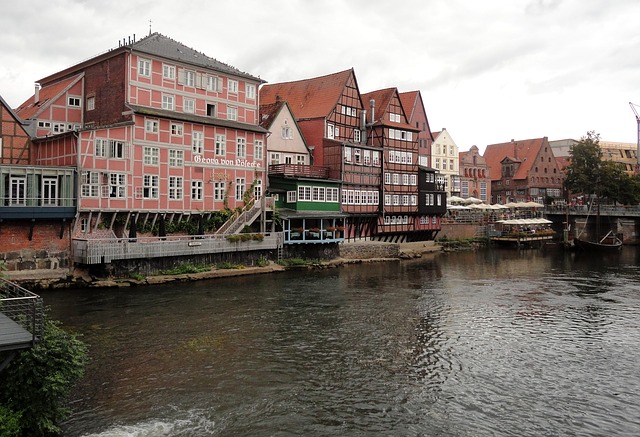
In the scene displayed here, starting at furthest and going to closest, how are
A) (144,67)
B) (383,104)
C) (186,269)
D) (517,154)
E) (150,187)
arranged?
1. (517,154)
2. (383,104)
3. (144,67)
4. (150,187)
5. (186,269)

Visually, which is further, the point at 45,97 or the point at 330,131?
the point at 330,131

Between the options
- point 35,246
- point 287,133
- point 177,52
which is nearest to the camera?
point 35,246

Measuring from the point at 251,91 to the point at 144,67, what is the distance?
31.3 ft

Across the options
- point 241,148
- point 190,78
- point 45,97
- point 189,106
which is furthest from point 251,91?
point 45,97

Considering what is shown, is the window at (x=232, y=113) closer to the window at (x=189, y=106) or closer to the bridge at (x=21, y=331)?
the window at (x=189, y=106)

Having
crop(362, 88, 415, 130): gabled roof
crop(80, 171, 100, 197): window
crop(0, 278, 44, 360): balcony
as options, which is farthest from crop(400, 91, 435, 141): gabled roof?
crop(0, 278, 44, 360): balcony

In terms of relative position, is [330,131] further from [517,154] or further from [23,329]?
[517,154]

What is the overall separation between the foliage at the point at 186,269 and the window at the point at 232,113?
13.1 meters

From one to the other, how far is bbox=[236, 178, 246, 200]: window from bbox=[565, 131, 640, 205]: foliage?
52.7 metres

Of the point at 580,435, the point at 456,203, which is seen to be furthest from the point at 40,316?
the point at 456,203

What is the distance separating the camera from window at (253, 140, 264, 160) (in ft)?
145

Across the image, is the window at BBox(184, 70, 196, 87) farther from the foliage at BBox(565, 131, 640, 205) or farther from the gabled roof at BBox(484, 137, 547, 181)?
the gabled roof at BBox(484, 137, 547, 181)

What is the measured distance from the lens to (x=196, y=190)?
39.8m

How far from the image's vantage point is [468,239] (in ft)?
218
